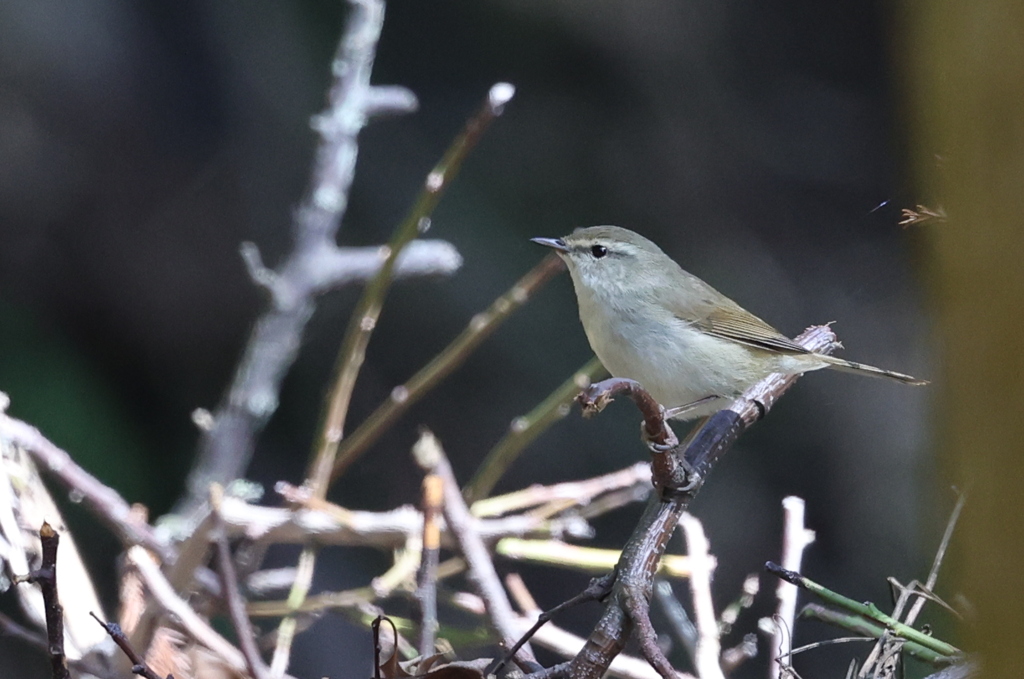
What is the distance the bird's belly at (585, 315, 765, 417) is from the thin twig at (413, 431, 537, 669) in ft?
1.92

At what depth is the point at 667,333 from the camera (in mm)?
2240

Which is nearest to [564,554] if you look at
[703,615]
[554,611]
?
[703,615]

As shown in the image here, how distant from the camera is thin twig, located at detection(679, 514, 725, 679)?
4.59ft

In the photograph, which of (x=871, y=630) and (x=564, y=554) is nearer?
(x=871, y=630)

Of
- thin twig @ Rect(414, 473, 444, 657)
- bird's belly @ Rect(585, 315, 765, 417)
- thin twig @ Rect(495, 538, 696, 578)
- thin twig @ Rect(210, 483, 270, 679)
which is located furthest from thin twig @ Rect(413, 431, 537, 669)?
bird's belly @ Rect(585, 315, 765, 417)

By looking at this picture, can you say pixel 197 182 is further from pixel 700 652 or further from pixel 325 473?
pixel 700 652

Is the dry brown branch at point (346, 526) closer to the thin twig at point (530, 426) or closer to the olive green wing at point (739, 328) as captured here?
the thin twig at point (530, 426)

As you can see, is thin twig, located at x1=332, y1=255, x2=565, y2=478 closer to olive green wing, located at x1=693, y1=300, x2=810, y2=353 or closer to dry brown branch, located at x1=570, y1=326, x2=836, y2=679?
dry brown branch, located at x1=570, y1=326, x2=836, y2=679

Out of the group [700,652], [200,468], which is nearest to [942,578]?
[700,652]

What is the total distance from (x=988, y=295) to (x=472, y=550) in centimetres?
113

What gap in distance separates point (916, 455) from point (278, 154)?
8.99 feet

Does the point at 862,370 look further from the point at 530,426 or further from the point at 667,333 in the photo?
the point at 530,426

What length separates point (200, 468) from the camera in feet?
7.59

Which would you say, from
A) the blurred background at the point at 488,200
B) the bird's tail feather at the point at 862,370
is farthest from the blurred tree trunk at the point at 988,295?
the blurred background at the point at 488,200
